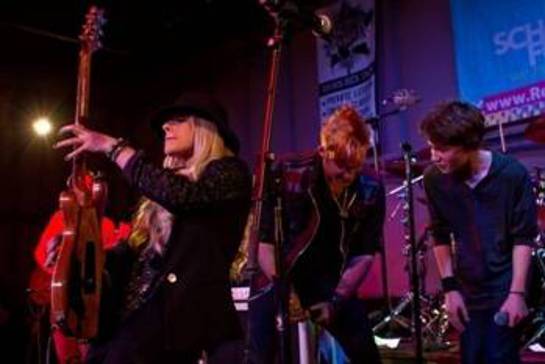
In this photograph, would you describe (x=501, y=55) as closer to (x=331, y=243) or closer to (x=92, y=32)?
(x=331, y=243)

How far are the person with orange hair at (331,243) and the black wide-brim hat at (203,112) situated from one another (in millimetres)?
687

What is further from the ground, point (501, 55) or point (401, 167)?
point (501, 55)

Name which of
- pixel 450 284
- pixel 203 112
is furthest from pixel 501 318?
pixel 203 112

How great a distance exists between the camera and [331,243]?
3436 mm

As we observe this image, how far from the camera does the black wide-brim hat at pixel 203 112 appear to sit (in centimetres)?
257

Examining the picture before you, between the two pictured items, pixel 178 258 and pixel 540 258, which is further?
pixel 540 258

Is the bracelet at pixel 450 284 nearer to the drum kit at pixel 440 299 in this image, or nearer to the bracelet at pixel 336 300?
the bracelet at pixel 336 300

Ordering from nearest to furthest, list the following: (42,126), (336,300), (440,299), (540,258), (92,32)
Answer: (92,32) < (336,300) < (540,258) < (440,299) < (42,126)

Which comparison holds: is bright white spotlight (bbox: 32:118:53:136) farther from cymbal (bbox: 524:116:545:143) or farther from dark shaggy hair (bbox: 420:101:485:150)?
dark shaggy hair (bbox: 420:101:485:150)

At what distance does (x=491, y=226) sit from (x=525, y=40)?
4097mm

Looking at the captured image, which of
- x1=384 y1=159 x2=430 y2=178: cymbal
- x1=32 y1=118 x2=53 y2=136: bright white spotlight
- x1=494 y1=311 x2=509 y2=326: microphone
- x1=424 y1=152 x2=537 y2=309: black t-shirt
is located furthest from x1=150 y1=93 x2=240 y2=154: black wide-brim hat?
x1=32 y1=118 x2=53 y2=136: bright white spotlight

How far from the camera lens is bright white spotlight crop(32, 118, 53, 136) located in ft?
30.4

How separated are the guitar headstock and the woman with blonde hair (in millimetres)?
756

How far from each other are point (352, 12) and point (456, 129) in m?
5.44
